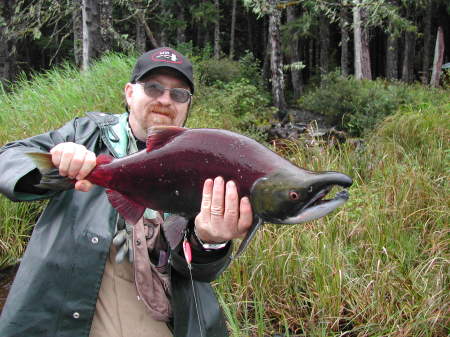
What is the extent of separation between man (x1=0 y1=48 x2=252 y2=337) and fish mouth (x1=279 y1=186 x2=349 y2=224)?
0.75 ft

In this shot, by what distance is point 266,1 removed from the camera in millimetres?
10180

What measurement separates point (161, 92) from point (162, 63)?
0.15 meters

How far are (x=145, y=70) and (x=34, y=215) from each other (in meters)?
3.07

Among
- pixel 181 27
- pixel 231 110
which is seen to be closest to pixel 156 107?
pixel 231 110

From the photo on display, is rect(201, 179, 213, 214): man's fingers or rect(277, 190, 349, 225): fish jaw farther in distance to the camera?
rect(201, 179, 213, 214): man's fingers

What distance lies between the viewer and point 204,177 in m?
1.64

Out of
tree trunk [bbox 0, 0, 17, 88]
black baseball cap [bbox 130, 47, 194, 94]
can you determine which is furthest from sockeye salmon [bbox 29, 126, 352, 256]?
tree trunk [bbox 0, 0, 17, 88]

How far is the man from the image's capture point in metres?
1.86

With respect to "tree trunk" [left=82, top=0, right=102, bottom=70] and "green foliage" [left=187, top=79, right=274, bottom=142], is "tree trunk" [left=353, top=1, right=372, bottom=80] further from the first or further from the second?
"tree trunk" [left=82, top=0, right=102, bottom=70]

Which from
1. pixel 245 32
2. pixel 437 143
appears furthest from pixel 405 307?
pixel 245 32

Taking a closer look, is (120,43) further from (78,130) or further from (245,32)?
(245,32)

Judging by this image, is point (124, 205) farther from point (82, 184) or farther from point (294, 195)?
point (294, 195)

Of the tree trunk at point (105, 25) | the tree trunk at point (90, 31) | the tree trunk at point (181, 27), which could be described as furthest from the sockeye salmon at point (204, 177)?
the tree trunk at point (181, 27)

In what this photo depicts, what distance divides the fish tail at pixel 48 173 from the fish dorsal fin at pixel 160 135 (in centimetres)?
36
